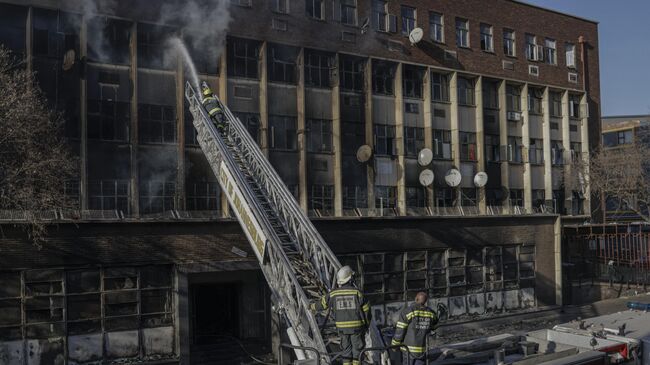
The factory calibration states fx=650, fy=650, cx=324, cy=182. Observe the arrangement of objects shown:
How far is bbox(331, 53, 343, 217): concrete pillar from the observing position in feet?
76.0

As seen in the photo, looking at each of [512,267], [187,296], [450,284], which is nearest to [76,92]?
[187,296]

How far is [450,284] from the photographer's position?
24656 mm

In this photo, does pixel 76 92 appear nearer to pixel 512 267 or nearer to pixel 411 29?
pixel 411 29

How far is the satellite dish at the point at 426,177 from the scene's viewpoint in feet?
83.1

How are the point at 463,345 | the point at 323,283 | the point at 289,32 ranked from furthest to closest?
1. the point at 289,32
2. the point at 323,283
3. the point at 463,345

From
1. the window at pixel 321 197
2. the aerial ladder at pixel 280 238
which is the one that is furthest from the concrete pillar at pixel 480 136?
the aerial ladder at pixel 280 238

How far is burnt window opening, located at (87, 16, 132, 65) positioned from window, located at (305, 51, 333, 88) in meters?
6.41

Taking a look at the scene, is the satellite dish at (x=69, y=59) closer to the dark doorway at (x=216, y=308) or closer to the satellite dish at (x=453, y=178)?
the dark doorway at (x=216, y=308)

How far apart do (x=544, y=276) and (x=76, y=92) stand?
66.2 feet

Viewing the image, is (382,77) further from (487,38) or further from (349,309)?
(349,309)

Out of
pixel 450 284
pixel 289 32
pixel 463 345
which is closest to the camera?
pixel 463 345

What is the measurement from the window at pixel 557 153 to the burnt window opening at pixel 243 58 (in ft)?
53.7

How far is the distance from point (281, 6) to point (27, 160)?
11.2 meters

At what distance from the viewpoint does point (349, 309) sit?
30.9 ft
